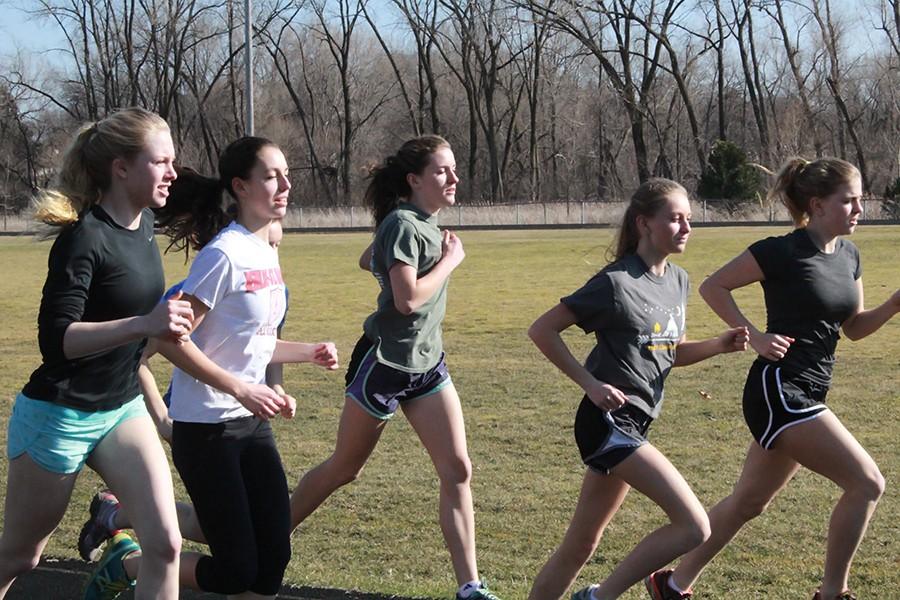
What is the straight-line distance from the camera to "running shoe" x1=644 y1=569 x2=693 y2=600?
492 centimetres

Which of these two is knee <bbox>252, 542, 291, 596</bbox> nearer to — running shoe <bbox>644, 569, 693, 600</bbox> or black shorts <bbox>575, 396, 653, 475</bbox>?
black shorts <bbox>575, 396, 653, 475</bbox>

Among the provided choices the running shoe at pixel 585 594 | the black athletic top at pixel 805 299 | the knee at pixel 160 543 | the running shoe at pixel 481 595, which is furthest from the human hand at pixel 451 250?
the knee at pixel 160 543

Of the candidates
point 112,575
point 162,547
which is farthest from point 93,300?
point 112,575

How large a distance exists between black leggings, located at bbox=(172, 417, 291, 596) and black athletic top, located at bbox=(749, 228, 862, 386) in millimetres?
2019

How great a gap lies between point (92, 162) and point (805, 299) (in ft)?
8.97

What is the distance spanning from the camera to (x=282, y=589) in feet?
17.1

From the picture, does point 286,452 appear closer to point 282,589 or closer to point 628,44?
point 282,589

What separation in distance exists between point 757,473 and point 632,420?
73 cm

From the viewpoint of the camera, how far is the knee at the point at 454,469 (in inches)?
200

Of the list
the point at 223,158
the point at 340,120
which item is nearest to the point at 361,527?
the point at 223,158

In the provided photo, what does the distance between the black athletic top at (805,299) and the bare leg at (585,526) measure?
34.1 inches

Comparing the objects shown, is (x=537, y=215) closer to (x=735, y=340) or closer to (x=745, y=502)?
(x=745, y=502)

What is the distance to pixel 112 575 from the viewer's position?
15.1 feet

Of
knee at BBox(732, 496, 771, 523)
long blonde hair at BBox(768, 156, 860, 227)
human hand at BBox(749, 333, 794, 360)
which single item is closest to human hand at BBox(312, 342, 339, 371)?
human hand at BBox(749, 333, 794, 360)
